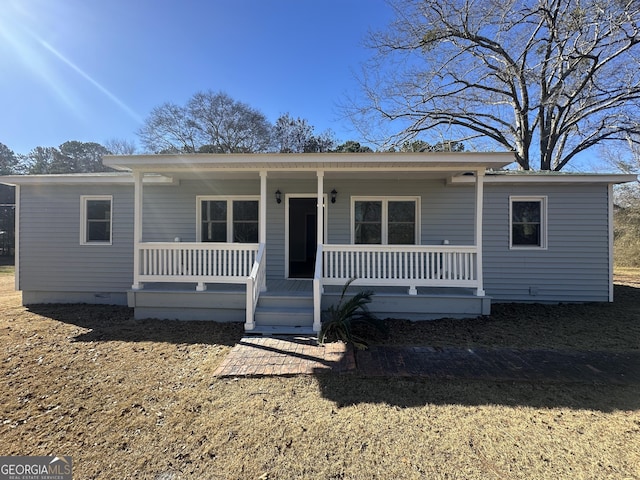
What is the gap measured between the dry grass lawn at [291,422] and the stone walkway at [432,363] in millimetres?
169

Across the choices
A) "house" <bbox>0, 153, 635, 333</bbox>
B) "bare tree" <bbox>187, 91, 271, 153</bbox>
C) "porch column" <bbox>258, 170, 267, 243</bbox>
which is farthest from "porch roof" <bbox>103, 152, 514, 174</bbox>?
"bare tree" <bbox>187, 91, 271, 153</bbox>

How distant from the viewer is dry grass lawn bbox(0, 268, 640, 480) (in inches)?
84.6

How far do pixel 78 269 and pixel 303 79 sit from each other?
41.8 ft

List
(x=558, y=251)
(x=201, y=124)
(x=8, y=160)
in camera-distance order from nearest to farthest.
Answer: (x=558, y=251), (x=201, y=124), (x=8, y=160)

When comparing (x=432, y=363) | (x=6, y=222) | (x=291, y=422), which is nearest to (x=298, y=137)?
(x=432, y=363)

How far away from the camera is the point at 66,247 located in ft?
23.9

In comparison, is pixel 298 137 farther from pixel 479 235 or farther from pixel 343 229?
pixel 479 235

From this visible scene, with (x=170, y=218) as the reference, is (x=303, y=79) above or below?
above

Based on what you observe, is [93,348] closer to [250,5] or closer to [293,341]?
[293,341]

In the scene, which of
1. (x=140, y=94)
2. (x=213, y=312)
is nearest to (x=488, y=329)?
(x=213, y=312)

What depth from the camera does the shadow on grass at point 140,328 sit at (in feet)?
15.8

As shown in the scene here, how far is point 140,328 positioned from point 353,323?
3.62 meters

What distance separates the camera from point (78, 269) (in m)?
7.27

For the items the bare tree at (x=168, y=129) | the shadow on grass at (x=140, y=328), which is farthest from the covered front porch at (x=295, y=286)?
the bare tree at (x=168, y=129)
